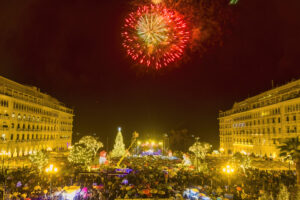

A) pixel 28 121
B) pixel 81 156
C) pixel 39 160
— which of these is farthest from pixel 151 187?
pixel 28 121

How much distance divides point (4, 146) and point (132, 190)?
3170 cm

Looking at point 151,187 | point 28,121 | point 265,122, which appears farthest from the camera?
point 265,122

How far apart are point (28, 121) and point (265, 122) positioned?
51652 mm

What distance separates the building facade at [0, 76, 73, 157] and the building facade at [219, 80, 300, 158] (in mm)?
46603

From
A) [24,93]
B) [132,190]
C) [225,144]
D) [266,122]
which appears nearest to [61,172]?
[132,190]

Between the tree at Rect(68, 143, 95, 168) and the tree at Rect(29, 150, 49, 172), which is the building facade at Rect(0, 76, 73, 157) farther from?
the tree at Rect(68, 143, 95, 168)

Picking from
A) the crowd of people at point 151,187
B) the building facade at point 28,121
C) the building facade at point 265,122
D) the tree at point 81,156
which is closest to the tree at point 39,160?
the crowd of people at point 151,187

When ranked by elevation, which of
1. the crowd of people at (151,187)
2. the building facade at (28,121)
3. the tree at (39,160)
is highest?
the building facade at (28,121)

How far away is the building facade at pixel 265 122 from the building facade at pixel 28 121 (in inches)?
1835

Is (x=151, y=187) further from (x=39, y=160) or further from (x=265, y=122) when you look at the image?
(x=265, y=122)

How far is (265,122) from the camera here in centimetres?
5903

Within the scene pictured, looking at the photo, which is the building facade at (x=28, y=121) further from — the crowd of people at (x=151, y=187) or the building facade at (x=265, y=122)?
the building facade at (x=265, y=122)

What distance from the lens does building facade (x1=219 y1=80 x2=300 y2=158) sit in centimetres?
4966

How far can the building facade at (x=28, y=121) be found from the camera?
45000mm
